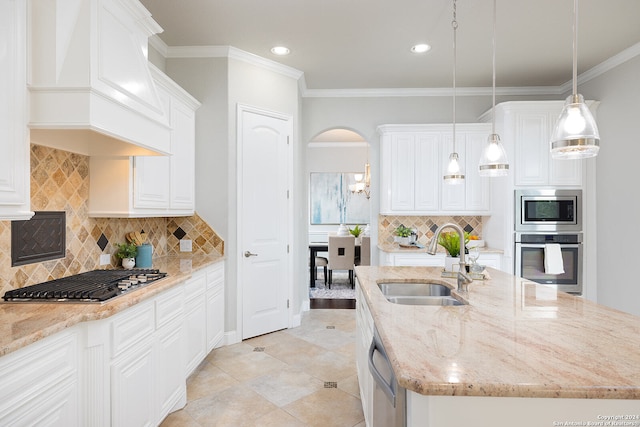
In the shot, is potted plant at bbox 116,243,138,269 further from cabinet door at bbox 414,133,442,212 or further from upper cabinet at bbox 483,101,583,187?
upper cabinet at bbox 483,101,583,187

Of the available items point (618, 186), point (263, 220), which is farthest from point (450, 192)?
point (263, 220)

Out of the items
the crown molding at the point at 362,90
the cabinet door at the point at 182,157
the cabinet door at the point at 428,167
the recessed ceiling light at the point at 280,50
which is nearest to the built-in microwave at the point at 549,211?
the cabinet door at the point at 428,167

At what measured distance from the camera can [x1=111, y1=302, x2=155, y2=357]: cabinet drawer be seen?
5.44 ft

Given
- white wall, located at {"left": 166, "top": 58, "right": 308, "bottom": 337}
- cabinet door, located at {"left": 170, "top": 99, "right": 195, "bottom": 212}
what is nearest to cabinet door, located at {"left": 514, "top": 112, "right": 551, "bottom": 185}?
white wall, located at {"left": 166, "top": 58, "right": 308, "bottom": 337}

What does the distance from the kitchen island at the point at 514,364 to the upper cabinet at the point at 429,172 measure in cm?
288

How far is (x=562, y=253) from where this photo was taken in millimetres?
4000

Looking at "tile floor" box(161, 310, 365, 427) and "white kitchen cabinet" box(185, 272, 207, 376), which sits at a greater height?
"white kitchen cabinet" box(185, 272, 207, 376)

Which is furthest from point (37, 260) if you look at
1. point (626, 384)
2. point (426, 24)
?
point (426, 24)

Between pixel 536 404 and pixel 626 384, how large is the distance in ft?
0.76

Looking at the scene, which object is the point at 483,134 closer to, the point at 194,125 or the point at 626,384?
the point at 194,125

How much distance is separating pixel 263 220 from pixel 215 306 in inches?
39.7

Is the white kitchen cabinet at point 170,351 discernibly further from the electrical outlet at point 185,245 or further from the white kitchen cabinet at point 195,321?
the electrical outlet at point 185,245

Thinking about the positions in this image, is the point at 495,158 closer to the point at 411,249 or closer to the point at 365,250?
the point at 411,249

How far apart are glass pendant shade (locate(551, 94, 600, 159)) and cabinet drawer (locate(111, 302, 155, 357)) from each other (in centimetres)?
204
